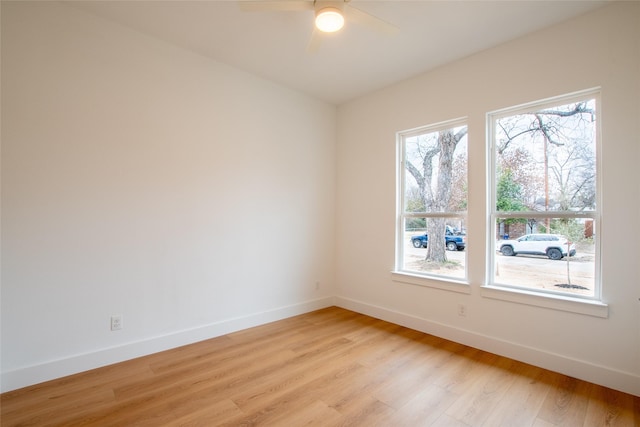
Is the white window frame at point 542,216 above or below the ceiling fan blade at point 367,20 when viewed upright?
below

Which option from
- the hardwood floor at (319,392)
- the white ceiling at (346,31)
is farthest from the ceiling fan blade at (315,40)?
the hardwood floor at (319,392)

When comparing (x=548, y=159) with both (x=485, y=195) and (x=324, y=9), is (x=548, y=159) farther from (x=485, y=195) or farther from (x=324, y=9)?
(x=324, y=9)

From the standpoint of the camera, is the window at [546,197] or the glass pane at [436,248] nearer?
the window at [546,197]

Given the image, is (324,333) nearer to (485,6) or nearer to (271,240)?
(271,240)

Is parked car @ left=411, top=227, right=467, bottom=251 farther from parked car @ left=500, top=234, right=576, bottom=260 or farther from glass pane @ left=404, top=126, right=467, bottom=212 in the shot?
parked car @ left=500, top=234, right=576, bottom=260

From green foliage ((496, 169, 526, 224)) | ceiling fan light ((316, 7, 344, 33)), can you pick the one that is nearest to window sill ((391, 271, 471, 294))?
green foliage ((496, 169, 526, 224))

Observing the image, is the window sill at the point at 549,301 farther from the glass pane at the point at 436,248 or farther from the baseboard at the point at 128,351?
the baseboard at the point at 128,351

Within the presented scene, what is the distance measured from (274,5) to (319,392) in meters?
2.72

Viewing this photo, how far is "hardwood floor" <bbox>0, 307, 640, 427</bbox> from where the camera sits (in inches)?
74.3

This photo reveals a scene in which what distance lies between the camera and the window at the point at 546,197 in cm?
246

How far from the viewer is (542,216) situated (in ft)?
8.70

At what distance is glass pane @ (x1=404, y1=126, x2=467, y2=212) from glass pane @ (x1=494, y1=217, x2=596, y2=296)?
1.83ft

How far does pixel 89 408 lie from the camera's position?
1.97 meters

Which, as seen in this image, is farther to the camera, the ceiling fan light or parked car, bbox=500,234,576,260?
parked car, bbox=500,234,576,260
